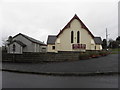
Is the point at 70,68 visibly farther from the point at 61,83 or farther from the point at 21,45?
the point at 21,45

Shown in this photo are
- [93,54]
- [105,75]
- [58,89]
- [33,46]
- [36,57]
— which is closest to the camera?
[58,89]

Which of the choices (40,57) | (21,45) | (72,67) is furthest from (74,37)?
(72,67)

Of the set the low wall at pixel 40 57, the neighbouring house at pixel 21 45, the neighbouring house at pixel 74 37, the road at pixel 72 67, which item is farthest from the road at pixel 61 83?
the neighbouring house at pixel 21 45

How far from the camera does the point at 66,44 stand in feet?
92.2

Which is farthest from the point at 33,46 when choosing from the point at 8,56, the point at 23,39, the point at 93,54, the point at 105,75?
the point at 105,75

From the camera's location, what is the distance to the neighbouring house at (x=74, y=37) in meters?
28.0

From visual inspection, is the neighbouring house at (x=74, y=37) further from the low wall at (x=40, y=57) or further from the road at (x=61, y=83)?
the road at (x=61, y=83)

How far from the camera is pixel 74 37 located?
2817 cm

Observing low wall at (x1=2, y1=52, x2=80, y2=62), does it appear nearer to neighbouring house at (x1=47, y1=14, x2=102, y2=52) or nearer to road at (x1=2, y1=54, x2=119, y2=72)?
road at (x1=2, y1=54, x2=119, y2=72)

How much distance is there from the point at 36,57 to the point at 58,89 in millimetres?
12195

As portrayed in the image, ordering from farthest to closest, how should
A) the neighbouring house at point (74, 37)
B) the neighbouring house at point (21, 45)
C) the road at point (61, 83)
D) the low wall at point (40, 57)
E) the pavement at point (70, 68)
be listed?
the neighbouring house at point (21, 45), the neighbouring house at point (74, 37), the low wall at point (40, 57), the pavement at point (70, 68), the road at point (61, 83)

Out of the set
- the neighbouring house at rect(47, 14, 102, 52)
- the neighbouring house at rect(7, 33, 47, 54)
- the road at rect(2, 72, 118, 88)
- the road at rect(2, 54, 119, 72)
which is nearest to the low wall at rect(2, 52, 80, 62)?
the road at rect(2, 54, 119, 72)

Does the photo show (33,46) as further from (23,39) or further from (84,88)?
(84,88)

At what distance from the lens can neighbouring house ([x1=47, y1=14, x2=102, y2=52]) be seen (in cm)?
2795
